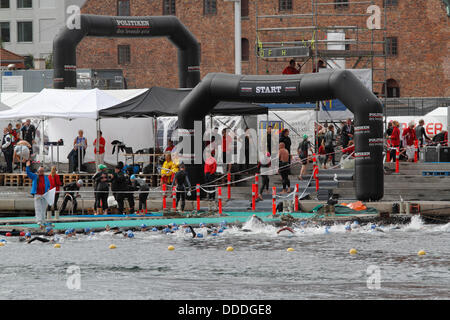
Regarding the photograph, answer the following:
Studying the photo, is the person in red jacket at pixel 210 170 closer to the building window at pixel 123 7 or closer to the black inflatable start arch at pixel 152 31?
the black inflatable start arch at pixel 152 31

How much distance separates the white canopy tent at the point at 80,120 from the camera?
3156cm

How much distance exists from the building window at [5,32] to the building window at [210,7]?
30.5 m

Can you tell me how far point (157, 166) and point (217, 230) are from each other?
8.28 metres

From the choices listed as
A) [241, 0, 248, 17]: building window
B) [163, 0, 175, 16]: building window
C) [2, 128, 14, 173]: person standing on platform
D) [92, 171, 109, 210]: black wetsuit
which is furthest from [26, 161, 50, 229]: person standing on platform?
[163, 0, 175, 16]: building window

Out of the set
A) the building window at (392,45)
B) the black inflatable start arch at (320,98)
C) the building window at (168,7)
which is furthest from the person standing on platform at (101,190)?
the building window at (168,7)

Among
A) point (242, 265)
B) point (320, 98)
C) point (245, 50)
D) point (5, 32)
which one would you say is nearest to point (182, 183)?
point (320, 98)

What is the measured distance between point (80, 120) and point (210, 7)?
36280 mm

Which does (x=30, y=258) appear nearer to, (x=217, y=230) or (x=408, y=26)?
(x=217, y=230)

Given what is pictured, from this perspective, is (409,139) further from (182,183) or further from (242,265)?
(242,265)

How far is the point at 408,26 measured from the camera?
2677 inches

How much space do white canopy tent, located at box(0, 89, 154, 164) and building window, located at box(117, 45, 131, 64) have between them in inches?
1351

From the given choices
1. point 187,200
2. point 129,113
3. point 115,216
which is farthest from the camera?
point 129,113

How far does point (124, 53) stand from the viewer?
73.9m
